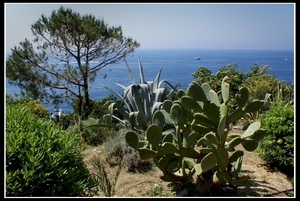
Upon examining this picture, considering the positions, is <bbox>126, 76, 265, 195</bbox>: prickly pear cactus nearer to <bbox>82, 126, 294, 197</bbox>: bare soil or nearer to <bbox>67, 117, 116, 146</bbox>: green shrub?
<bbox>82, 126, 294, 197</bbox>: bare soil

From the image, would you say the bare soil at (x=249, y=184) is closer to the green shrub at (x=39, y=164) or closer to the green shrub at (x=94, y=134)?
the green shrub at (x=39, y=164)

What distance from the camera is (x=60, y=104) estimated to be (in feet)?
29.1

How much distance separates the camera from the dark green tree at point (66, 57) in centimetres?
780

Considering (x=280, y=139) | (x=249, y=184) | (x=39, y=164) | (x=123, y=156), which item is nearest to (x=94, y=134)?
(x=123, y=156)

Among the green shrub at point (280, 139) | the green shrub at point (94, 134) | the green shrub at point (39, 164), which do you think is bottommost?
the green shrub at point (94, 134)

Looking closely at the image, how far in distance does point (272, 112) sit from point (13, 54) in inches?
264

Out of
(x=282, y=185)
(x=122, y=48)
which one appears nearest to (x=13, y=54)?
(x=122, y=48)

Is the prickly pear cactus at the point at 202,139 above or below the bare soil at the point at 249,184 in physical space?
above

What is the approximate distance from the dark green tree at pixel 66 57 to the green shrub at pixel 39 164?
560cm

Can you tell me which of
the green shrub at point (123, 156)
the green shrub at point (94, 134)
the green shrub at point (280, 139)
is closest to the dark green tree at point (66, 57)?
the green shrub at point (94, 134)

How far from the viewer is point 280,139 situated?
3.51 metres

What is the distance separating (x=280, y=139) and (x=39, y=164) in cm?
281

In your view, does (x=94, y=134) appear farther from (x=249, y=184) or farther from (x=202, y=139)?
(x=202, y=139)
